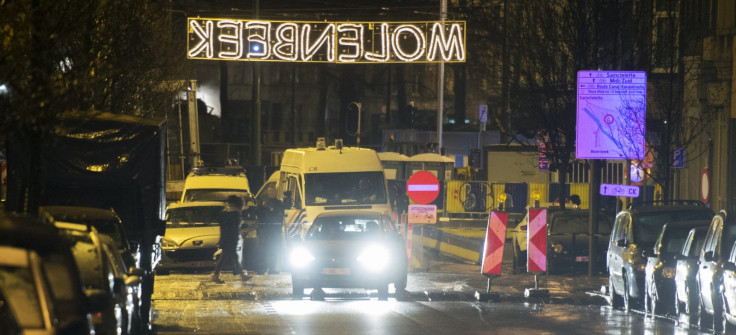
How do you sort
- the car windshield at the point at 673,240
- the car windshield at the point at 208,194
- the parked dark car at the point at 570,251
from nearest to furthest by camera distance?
the car windshield at the point at 673,240
the parked dark car at the point at 570,251
the car windshield at the point at 208,194

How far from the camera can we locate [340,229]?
23.1 meters

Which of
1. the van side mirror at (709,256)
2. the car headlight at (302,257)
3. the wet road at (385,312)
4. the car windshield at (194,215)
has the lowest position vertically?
the wet road at (385,312)

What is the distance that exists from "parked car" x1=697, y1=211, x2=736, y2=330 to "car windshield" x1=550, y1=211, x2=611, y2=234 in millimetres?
10842

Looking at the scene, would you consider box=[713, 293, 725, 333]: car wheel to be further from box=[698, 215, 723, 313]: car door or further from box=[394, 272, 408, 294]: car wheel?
box=[394, 272, 408, 294]: car wheel

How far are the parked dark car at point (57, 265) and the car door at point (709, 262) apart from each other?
30.9 ft

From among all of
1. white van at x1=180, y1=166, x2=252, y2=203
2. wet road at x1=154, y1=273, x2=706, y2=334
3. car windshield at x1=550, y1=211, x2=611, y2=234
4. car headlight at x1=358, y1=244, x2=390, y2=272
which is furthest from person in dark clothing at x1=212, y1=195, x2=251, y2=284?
white van at x1=180, y1=166, x2=252, y2=203

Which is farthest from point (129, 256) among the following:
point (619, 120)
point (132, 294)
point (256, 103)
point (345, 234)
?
point (256, 103)

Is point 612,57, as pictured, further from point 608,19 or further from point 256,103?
point 256,103

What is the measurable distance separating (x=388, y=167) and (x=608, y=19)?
12.5 meters

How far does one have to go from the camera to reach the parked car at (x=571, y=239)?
27297 millimetres

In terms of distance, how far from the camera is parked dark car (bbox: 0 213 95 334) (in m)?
9.04

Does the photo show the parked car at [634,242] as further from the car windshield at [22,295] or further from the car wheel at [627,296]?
the car windshield at [22,295]

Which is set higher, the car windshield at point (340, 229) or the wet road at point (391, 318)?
the car windshield at point (340, 229)

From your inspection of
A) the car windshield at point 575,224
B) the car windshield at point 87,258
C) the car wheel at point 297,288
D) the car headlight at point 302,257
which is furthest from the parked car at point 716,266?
the car windshield at point 575,224
